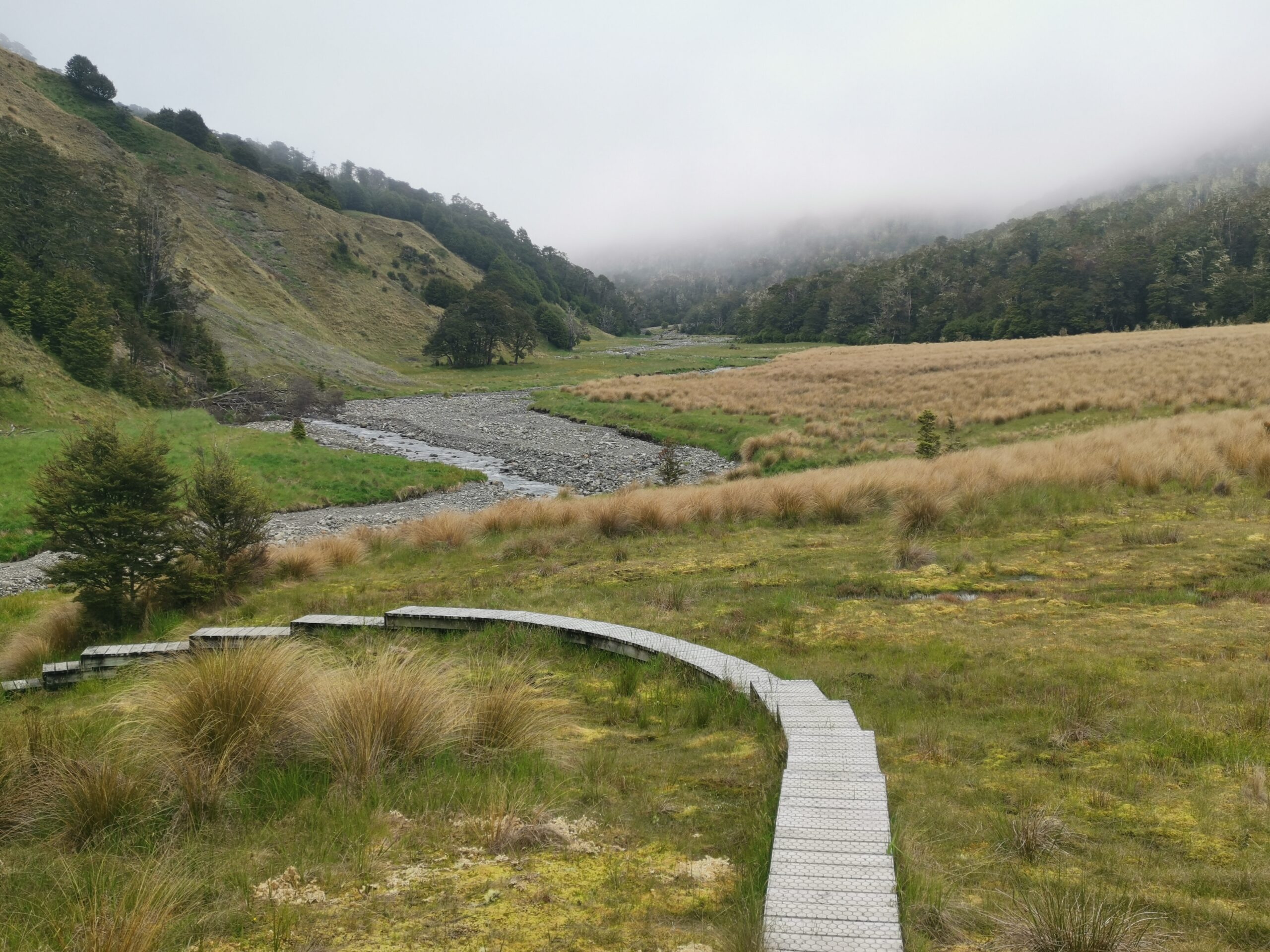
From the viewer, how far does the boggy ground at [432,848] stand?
9.67 ft

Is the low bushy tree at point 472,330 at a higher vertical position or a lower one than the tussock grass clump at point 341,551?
higher

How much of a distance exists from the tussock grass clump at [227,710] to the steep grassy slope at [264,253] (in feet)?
163

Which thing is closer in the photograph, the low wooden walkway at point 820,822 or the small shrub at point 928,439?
the low wooden walkway at point 820,822

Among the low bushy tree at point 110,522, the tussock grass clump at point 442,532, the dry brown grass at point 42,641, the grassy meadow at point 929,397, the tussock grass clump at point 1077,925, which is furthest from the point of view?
the grassy meadow at point 929,397

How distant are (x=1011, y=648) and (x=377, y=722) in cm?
512

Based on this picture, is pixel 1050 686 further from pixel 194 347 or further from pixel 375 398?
pixel 375 398

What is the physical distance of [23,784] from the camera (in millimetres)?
4156

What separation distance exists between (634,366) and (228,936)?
73.7 meters

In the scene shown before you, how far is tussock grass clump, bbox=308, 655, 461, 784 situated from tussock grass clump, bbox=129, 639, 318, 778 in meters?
0.23

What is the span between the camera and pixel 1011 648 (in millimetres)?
6426

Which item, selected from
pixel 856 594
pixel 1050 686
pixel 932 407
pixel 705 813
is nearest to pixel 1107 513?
pixel 856 594

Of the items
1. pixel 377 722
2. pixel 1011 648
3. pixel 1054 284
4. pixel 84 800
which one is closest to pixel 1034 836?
pixel 1011 648

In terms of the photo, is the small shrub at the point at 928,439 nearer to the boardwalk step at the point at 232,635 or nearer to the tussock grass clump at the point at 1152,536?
the tussock grass clump at the point at 1152,536

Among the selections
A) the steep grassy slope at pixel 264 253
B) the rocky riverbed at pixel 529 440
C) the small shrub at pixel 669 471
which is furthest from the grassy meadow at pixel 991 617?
the steep grassy slope at pixel 264 253
